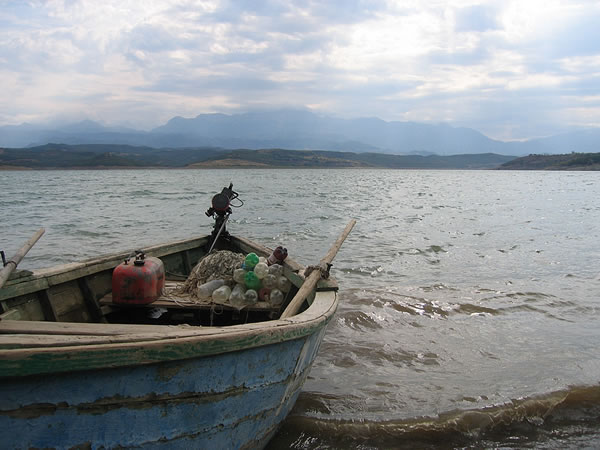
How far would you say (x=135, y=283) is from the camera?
15.3ft

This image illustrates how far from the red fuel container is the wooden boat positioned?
0.95 metres

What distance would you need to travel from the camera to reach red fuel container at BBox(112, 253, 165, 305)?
15.3 ft

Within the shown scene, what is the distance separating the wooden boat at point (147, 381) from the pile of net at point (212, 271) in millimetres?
1891

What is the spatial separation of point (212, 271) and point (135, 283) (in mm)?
1079

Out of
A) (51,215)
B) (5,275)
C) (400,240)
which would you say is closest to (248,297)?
(5,275)

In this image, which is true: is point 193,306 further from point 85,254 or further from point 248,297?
point 85,254

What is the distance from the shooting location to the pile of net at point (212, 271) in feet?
18.0

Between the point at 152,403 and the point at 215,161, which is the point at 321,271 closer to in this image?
the point at 152,403

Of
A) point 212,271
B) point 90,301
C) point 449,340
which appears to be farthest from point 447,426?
point 90,301

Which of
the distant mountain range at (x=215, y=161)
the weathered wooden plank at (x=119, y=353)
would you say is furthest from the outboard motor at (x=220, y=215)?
the distant mountain range at (x=215, y=161)

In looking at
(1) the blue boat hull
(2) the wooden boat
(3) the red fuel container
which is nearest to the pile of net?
(3) the red fuel container

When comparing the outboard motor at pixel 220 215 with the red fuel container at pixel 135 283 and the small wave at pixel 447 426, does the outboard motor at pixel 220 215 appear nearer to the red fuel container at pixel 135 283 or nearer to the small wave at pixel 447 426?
the red fuel container at pixel 135 283

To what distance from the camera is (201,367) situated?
8.77 feet

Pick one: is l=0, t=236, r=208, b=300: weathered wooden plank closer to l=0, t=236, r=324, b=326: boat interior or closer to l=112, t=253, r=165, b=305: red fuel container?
l=0, t=236, r=324, b=326: boat interior
